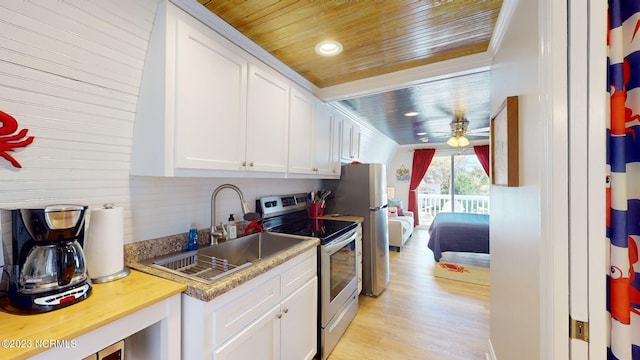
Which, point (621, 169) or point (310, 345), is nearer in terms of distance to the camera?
point (621, 169)

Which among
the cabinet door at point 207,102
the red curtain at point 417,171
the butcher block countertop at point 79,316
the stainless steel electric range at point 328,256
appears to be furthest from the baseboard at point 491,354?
the red curtain at point 417,171

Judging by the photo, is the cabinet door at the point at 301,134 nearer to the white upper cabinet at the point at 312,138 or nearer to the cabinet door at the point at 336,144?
the white upper cabinet at the point at 312,138

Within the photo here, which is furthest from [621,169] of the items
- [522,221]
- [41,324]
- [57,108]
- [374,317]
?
[374,317]

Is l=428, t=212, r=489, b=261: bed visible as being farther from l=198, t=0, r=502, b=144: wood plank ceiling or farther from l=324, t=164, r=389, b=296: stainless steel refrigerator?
l=198, t=0, r=502, b=144: wood plank ceiling

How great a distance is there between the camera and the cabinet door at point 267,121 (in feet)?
5.28

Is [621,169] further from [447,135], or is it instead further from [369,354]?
[447,135]

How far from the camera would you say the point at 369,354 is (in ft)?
6.33

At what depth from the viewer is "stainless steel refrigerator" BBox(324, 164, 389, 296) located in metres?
2.84

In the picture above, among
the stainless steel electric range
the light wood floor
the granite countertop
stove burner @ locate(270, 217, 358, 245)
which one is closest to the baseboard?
the light wood floor

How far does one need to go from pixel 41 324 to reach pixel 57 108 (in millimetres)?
822

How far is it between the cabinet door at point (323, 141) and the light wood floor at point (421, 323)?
5.10 feet

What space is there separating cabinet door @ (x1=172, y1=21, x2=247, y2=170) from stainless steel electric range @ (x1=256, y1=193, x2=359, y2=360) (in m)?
0.83

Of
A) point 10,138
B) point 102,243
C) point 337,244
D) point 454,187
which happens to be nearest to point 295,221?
point 337,244

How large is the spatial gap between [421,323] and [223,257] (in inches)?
78.1
